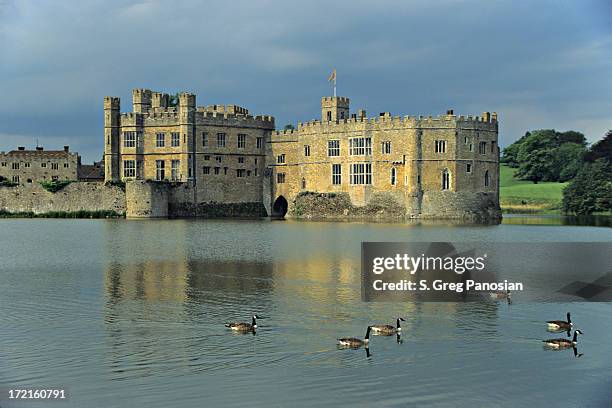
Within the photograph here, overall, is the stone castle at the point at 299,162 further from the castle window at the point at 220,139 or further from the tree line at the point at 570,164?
the tree line at the point at 570,164

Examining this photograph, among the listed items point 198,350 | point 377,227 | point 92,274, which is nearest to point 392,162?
point 377,227

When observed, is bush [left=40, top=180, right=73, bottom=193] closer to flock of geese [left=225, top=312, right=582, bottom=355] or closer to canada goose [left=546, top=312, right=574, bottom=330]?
flock of geese [left=225, top=312, right=582, bottom=355]

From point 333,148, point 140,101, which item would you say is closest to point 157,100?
point 140,101

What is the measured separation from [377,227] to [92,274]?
35761 mm

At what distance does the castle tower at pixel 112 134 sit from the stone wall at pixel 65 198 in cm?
266

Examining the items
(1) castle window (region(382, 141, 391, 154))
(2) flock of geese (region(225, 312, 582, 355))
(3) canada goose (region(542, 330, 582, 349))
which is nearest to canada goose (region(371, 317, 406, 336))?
(2) flock of geese (region(225, 312, 582, 355))

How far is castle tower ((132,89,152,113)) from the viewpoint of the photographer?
306 ft

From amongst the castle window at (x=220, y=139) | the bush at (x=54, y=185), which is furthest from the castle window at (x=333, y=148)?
the bush at (x=54, y=185)

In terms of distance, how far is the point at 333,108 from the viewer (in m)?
91.6

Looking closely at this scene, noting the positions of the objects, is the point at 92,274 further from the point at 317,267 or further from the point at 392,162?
the point at 392,162

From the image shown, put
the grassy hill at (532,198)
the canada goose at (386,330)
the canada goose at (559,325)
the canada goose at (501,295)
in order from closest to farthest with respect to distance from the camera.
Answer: the canada goose at (386,330)
the canada goose at (559,325)
the canada goose at (501,295)
the grassy hill at (532,198)

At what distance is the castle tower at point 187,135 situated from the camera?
287 ft

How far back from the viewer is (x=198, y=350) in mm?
21891

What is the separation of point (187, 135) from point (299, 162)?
12.5m
